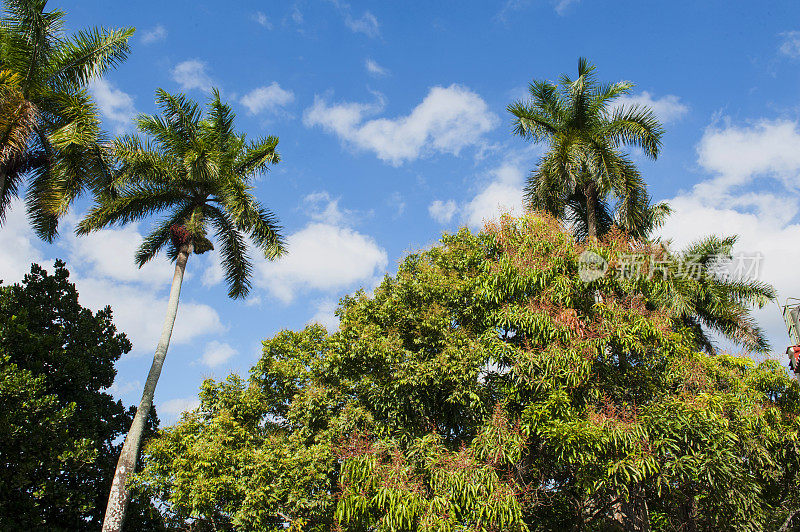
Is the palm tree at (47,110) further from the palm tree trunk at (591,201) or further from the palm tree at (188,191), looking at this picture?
the palm tree trunk at (591,201)

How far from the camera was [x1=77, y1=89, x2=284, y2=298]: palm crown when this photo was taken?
13.8 meters

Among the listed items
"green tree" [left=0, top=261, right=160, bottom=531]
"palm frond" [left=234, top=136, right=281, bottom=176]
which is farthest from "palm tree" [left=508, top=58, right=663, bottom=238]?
"green tree" [left=0, top=261, right=160, bottom=531]

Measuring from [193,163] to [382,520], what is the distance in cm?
966

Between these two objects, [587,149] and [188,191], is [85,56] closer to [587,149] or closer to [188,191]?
[188,191]

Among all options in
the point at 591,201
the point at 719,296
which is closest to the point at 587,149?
the point at 591,201

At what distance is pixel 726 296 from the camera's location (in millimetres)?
17641

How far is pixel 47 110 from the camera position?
36.8 feet

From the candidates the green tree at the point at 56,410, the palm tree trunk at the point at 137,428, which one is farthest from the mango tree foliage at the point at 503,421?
the green tree at the point at 56,410

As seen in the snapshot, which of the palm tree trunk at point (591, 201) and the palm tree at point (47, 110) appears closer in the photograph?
the palm tree at point (47, 110)

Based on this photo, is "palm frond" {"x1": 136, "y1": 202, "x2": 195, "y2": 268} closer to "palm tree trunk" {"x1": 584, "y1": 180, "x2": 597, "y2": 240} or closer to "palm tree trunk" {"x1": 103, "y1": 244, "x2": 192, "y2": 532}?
"palm tree trunk" {"x1": 103, "y1": 244, "x2": 192, "y2": 532}

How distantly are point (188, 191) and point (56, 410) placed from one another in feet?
20.4

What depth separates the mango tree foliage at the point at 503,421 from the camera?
9.71m

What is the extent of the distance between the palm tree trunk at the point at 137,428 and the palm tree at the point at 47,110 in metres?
3.07

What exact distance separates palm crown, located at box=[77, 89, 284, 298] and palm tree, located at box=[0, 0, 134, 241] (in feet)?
5.53
